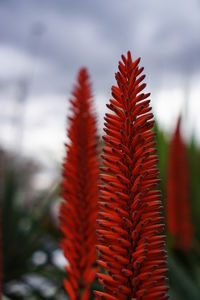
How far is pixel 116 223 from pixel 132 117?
0.56 feet

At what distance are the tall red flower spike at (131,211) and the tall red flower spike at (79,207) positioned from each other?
0.34m

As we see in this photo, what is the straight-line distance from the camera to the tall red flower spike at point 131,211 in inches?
33.2

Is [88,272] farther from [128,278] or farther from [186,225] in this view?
[186,225]

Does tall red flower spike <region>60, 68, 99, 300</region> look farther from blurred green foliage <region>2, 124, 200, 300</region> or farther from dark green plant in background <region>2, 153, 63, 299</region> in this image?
dark green plant in background <region>2, 153, 63, 299</region>

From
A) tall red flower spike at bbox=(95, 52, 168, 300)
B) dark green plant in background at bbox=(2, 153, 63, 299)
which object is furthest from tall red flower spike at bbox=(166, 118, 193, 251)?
tall red flower spike at bbox=(95, 52, 168, 300)

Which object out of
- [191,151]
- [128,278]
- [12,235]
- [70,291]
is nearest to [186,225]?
Result: [191,151]

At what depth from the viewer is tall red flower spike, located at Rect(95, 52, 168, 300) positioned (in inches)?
33.2

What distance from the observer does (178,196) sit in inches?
113

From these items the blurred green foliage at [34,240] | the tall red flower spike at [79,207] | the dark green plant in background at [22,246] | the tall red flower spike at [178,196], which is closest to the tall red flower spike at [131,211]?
the tall red flower spike at [79,207]

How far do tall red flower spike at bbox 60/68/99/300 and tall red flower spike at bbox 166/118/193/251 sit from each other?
149cm

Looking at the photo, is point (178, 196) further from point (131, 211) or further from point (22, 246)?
point (131, 211)

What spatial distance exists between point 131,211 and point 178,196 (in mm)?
2051

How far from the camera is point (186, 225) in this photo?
291 cm

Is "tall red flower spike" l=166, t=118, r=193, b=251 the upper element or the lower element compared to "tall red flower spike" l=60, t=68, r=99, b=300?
upper
